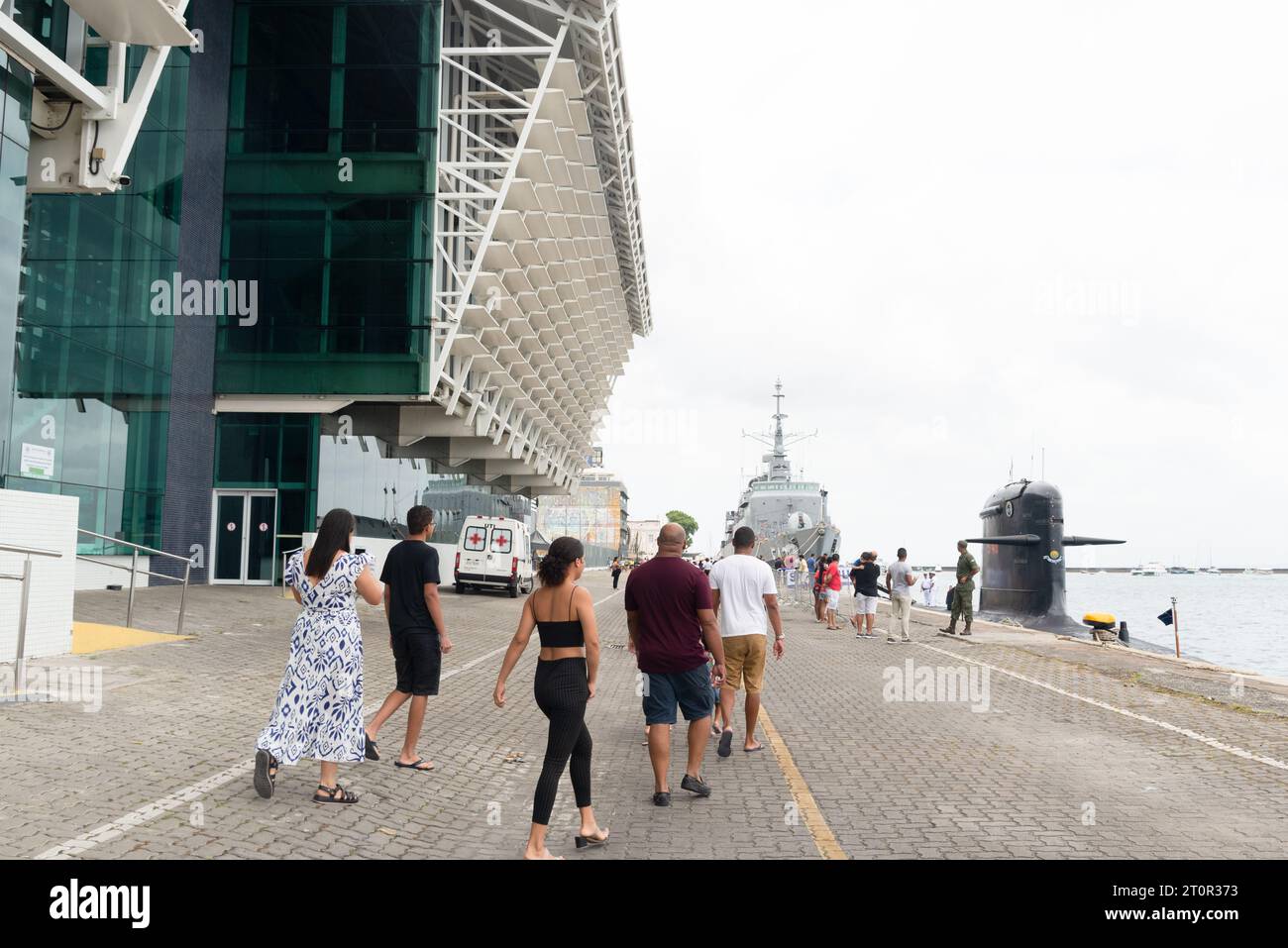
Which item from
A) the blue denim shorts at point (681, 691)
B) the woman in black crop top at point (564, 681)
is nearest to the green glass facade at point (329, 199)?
the blue denim shorts at point (681, 691)

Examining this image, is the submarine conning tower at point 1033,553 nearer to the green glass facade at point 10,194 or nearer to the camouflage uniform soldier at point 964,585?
the camouflage uniform soldier at point 964,585

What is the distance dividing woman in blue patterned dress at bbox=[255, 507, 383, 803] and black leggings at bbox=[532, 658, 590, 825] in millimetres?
1382

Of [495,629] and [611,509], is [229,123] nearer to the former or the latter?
[495,629]

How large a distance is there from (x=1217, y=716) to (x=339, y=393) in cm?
2298

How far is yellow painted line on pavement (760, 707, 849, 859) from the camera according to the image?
5.24 meters

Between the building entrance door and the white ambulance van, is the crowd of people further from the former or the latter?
the white ambulance van

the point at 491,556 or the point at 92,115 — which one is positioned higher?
the point at 92,115

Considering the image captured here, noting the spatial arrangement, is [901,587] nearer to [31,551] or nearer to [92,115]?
[31,551]

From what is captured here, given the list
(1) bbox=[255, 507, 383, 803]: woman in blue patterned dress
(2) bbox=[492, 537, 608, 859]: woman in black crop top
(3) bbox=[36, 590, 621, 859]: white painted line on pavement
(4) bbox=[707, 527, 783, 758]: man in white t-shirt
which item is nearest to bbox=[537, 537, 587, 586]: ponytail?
(2) bbox=[492, 537, 608, 859]: woman in black crop top

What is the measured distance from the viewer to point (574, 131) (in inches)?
1282

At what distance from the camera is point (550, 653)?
5223 millimetres

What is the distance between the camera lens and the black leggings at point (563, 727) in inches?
197

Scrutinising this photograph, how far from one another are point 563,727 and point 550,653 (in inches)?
15.8

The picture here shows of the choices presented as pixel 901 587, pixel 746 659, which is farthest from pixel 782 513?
pixel 746 659
